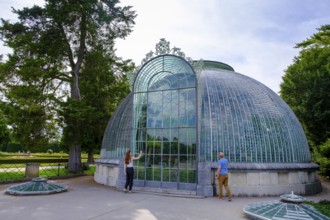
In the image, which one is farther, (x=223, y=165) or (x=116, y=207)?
(x=223, y=165)

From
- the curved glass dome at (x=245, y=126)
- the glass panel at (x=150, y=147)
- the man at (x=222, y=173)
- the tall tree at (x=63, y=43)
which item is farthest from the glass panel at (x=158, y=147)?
the tall tree at (x=63, y=43)

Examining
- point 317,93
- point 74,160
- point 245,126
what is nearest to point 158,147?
point 245,126

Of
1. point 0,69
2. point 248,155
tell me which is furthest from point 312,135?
point 0,69

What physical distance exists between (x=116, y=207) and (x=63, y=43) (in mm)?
17067

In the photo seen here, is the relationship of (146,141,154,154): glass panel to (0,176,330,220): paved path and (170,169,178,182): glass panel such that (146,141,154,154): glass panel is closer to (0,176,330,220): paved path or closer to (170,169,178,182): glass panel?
(170,169,178,182): glass panel

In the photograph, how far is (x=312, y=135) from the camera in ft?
78.8

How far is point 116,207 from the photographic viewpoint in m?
9.76

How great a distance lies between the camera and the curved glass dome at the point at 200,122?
43.7ft

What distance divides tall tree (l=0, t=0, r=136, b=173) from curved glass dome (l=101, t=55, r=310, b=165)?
284 inches

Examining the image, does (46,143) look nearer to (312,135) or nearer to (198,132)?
(198,132)

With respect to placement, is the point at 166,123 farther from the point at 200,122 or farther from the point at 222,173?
the point at 222,173

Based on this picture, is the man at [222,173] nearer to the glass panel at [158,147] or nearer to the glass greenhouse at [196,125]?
the glass greenhouse at [196,125]

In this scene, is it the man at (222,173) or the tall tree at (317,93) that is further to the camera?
the tall tree at (317,93)

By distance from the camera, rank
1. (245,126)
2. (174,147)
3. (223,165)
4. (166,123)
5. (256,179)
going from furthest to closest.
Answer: (166,123) → (245,126) → (174,147) → (256,179) → (223,165)
